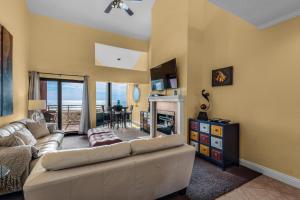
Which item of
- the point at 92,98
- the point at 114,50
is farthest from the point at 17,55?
the point at 114,50

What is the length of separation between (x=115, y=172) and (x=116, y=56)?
630cm

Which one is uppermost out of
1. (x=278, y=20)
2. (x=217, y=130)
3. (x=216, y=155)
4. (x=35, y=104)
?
(x=278, y=20)

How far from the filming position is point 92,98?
19.4ft

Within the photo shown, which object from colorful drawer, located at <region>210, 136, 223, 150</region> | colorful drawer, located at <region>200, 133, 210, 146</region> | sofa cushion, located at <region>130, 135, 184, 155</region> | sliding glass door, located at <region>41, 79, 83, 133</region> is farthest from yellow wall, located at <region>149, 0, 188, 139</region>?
sliding glass door, located at <region>41, 79, 83, 133</region>

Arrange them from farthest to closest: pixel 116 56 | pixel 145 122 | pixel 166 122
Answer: pixel 116 56
pixel 145 122
pixel 166 122

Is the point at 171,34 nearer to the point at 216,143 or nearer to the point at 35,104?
the point at 216,143

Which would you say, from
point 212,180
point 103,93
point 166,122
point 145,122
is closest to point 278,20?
point 212,180

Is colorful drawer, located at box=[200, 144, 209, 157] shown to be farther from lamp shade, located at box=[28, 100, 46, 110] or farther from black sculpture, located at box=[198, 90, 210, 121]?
lamp shade, located at box=[28, 100, 46, 110]

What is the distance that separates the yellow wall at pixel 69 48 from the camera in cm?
504

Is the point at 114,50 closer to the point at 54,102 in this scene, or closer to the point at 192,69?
the point at 54,102

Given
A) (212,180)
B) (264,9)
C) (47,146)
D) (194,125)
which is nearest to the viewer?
(264,9)

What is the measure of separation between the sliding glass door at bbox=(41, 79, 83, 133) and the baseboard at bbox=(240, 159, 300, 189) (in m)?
5.48

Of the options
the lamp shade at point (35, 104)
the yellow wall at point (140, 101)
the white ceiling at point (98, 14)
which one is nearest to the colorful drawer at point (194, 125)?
the yellow wall at point (140, 101)

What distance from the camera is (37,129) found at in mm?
3436
